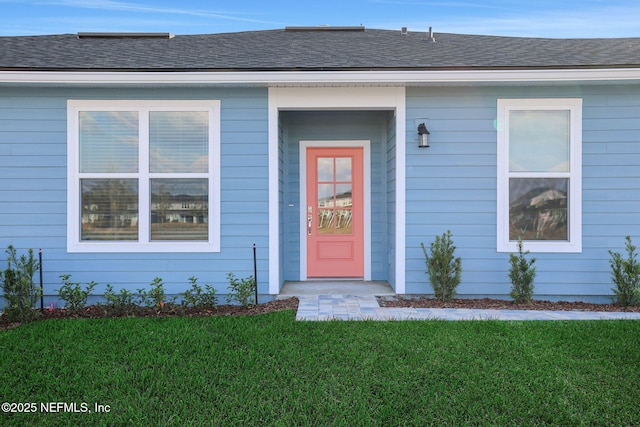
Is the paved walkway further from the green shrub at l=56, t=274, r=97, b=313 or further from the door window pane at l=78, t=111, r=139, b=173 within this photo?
the door window pane at l=78, t=111, r=139, b=173

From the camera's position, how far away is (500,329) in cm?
397

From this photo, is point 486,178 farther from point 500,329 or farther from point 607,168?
point 500,329

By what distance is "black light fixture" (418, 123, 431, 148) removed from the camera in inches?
207

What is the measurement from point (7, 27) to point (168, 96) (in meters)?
4.94

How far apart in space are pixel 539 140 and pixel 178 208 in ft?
14.8

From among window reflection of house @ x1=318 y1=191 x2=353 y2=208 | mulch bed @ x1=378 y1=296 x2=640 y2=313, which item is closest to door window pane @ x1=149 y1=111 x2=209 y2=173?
window reflection of house @ x1=318 y1=191 x2=353 y2=208

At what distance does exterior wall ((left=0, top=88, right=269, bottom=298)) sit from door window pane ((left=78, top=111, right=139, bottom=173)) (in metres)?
0.21

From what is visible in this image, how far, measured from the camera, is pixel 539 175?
5.29 meters

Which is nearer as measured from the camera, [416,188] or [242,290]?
[242,290]

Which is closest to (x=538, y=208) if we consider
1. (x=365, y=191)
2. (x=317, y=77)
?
(x=365, y=191)

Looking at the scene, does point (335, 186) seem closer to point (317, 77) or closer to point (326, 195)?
point (326, 195)

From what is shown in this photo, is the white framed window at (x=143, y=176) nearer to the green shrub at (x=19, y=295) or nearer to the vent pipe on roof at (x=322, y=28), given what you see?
the green shrub at (x=19, y=295)

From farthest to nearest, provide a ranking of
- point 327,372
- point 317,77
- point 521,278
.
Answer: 1. point 521,278
2. point 317,77
3. point 327,372

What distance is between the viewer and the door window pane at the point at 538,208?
17.4 feet
